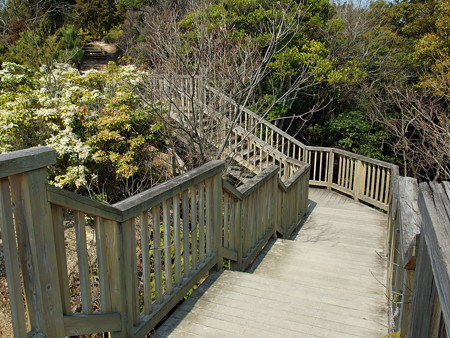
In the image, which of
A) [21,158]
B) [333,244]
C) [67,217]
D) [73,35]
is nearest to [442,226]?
[21,158]

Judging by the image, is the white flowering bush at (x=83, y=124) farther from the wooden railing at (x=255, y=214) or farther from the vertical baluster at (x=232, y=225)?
the vertical baluster at (x=232, y=225)

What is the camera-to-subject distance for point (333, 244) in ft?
19.3

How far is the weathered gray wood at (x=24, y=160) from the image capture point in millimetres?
1680

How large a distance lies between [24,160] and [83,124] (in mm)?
6355

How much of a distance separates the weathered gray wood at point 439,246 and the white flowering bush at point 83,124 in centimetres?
605

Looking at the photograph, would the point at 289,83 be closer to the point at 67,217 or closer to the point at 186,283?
the point at 67,217

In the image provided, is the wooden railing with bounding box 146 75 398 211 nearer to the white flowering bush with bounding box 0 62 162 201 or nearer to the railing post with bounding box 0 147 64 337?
the white flowering bush with bounding box 0 62 162 201

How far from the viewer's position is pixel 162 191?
8.75 ft

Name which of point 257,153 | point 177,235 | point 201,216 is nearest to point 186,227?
point 177,235

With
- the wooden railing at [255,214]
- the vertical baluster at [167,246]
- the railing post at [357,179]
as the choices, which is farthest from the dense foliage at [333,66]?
the vertical baluster at [167,246]

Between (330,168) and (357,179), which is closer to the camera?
(357,179)

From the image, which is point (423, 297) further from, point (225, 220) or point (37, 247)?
point (225, 220)

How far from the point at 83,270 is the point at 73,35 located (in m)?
17.3

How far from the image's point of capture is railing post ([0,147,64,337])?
1.78m
